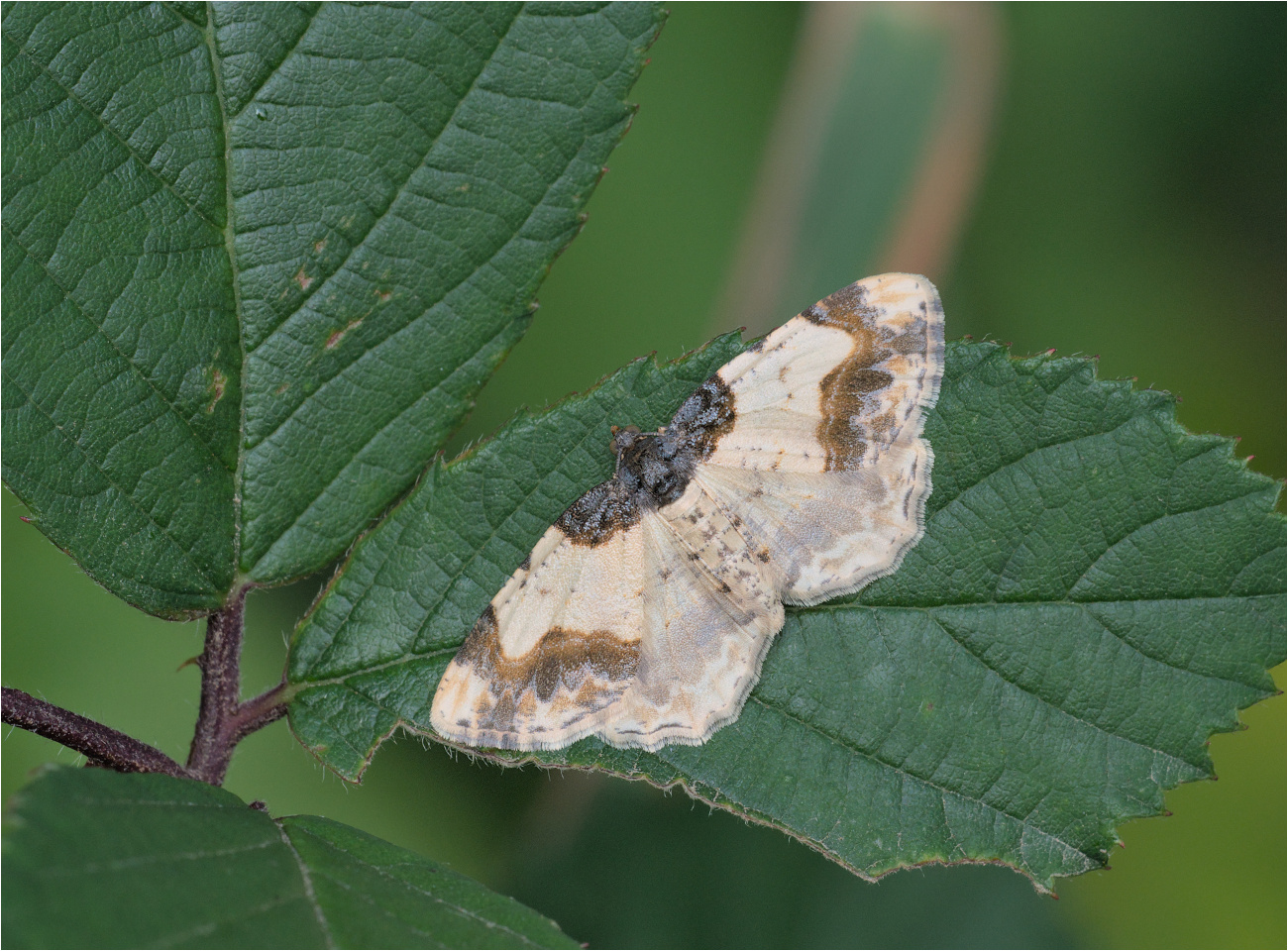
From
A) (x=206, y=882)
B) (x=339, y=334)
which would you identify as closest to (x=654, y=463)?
(x=339, y=334)

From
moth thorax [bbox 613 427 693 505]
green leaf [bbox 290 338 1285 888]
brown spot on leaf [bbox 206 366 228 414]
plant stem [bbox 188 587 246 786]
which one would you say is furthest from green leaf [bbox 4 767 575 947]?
moth thorax [bbox 613 427 693 505]

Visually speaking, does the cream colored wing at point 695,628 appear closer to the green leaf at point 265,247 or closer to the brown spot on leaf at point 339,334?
the green leaf at point 265,247

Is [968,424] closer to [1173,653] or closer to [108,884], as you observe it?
[1173,653]

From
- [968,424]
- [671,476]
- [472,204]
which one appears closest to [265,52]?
[472,204]

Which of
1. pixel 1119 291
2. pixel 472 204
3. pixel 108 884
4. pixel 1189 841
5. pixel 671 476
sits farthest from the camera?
pixel 1119 291

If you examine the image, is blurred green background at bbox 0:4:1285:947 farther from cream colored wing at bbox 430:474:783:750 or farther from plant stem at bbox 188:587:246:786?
cream colored wing at bbox 430:474:783:750

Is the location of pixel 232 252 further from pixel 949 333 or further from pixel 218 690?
pixel 949 333

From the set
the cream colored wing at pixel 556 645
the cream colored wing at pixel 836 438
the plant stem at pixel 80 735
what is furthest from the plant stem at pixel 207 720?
the cream colored wing at pixel 836 438
